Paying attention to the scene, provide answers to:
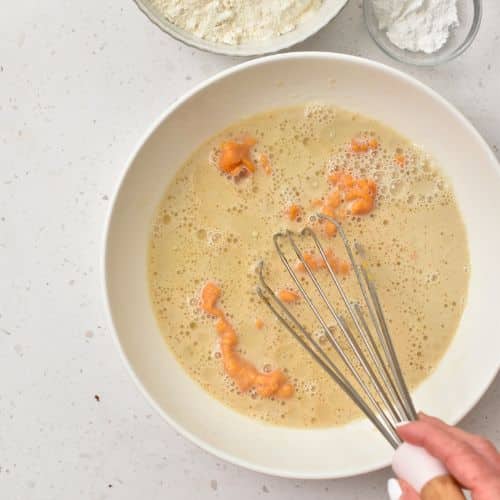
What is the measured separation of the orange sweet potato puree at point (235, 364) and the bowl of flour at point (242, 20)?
286 millimetres

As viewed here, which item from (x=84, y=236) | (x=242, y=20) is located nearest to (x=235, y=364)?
(x=84, y=236)

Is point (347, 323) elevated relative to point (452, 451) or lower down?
elevated

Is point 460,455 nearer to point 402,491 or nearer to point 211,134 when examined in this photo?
point 402,491

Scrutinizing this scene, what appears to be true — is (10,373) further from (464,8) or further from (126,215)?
(464,8)

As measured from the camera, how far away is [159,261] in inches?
33.9

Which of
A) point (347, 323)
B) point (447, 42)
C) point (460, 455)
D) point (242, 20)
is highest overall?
point (242, 20)

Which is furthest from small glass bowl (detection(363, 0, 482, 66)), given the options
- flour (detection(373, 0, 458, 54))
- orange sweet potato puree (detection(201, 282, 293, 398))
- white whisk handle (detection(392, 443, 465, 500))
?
white whisk handle (detection(392, 443, 465, 500))

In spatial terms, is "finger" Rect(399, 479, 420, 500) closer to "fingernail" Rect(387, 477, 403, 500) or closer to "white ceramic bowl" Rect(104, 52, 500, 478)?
"fingernail" Rect(387, 477, 403, 500)

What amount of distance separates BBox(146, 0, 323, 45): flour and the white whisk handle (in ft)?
1.62

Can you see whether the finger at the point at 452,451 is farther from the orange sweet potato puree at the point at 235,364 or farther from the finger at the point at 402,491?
the orange sweet potato puree at the point at 235,364

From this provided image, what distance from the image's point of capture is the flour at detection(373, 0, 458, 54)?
0.85 m

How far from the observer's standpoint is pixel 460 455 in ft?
1.85

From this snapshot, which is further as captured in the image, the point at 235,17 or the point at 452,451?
the point at 235,17

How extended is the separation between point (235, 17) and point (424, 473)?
543 mm
